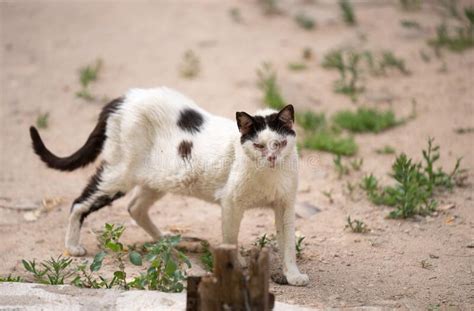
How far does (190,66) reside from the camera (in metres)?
9.54

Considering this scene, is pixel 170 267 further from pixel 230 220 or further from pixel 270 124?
pixel 270 124

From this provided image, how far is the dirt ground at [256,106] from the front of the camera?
202 inches

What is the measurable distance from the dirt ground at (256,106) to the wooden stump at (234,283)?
1.02m

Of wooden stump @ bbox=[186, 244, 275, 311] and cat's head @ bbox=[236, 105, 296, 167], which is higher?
cat's head @ bbox=[236, 105, 296, 167]

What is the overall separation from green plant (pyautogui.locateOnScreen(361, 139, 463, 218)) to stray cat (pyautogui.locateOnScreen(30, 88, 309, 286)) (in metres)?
1.34

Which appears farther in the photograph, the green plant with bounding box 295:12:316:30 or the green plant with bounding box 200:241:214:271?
the green plant with bounding box 295:12:316:30

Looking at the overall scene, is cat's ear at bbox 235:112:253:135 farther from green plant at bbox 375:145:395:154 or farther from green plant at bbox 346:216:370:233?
green plant at bbox 375:145:395:154

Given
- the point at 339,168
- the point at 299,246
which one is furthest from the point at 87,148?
the point at 339,168

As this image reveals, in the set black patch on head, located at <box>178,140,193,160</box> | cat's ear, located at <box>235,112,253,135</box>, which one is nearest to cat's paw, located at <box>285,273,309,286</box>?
cat's ear, located at <box>235,112,253,135</box>

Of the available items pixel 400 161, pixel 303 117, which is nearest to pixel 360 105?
pixel 303 117

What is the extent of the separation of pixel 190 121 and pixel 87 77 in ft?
13.2

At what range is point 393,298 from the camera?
4.52m

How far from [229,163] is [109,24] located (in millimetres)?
6779

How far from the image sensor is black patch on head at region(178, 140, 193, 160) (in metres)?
5.25
